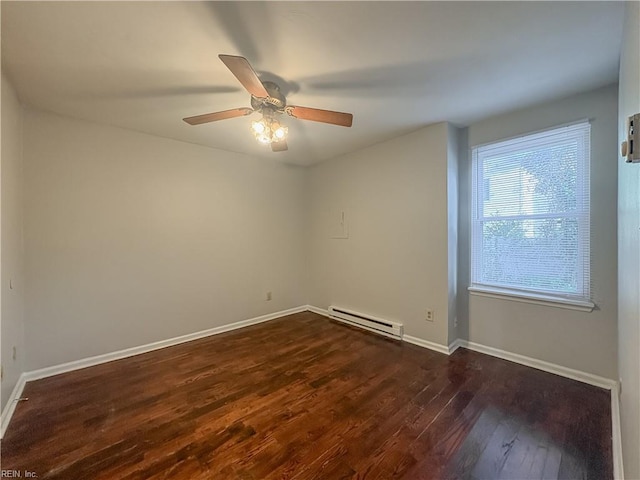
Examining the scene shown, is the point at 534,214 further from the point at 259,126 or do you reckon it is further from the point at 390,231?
the point at 259,126

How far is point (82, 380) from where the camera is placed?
2283mm

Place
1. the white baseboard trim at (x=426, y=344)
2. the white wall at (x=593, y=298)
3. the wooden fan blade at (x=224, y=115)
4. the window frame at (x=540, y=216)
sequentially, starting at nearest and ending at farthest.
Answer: the wooden fan blade at (x=224, y=115), the white wall at (x=593, y=298), the window frame at (x=540, y=216), the white baseboard trim at (x=426, y=344)

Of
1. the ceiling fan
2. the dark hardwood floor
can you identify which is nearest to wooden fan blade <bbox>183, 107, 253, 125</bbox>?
the ceiling fan

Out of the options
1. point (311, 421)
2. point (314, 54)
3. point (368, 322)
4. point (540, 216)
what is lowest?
point (311, 421)

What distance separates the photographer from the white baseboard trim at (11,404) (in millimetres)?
1688

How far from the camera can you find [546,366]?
2348mm

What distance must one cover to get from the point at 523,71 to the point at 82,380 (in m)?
A: 4.35

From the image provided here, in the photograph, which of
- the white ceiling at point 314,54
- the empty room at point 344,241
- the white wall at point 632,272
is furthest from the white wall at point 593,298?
the white wall at point 632,272

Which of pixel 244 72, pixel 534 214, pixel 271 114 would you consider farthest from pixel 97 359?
pixel 534 214

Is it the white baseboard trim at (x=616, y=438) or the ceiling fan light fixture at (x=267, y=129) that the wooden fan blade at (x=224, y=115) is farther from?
the white baseboard trim at (x=616, y=438)

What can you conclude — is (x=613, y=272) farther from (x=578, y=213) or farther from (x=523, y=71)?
(x=523, y=71)

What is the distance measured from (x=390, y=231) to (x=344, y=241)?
0.80 meters

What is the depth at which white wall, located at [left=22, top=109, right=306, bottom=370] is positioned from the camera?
235cm

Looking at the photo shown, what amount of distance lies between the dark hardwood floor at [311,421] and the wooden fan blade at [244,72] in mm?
2165
